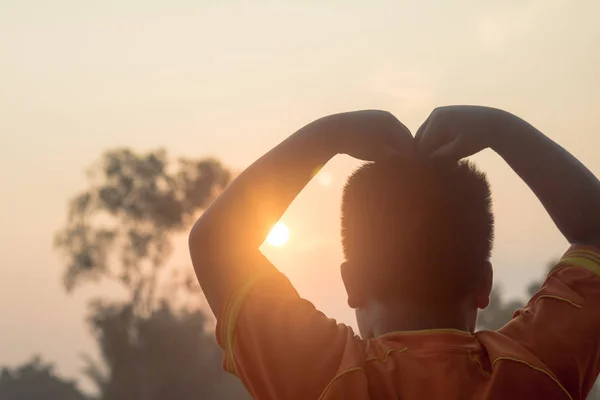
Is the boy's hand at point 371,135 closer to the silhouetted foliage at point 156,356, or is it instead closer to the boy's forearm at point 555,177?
the boy's forearm at point 555,177

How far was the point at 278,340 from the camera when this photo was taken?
117cm

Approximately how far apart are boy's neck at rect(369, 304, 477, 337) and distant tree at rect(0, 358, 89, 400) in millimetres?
19049

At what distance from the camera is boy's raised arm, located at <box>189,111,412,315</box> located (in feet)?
4.09

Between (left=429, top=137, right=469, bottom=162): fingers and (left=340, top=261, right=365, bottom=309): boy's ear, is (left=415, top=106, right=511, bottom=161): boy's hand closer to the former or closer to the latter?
(left=429, top=137, right=469, bottom=162): fingers

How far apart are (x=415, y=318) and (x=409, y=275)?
0.23 ft

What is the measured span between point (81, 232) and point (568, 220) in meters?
17.4

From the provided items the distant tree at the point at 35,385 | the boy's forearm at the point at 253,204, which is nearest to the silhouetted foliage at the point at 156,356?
the distant tree at the point at 35,385

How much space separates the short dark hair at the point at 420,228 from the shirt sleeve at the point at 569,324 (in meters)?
0.12

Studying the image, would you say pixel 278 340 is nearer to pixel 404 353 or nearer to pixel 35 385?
pixel 404 353

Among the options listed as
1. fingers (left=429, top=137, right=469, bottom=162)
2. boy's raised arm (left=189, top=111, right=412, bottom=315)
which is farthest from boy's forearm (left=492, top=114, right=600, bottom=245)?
boy's raised arm (left=189, top=111, right=412, bottom=315)

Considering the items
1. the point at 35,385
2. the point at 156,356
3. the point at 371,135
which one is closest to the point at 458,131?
the point at 371,135

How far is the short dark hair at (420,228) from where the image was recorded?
1.22 metres

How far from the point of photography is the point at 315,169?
52.5 inches

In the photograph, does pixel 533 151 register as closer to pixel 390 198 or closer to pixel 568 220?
pixel 568 220
